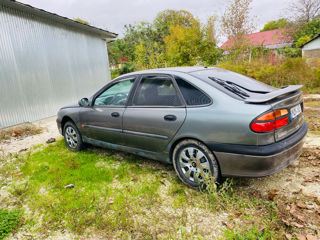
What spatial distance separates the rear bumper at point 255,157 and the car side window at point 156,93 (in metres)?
0.84

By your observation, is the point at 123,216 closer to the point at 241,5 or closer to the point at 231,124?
the point at 231,124

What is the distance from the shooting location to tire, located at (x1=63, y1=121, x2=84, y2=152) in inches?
175

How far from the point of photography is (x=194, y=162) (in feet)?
8.97

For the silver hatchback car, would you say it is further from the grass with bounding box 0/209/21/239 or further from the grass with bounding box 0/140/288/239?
the grass with bounding box 0/209/21/239

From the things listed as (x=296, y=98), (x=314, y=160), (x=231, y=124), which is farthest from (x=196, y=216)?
(x=314, y=160)

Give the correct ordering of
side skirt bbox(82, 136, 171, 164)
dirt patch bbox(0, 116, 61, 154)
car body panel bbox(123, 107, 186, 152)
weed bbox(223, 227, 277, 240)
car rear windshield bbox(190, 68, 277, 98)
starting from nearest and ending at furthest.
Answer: weed bbox(223, 227, 277, 240), car rear windshield bbox(190, 68, 277, 98), car body panel bbox(123, 107, 186, 152), side skirt bbox(82, 136, 171, 164), dirt patch bbox(0, 116, 61, 154)

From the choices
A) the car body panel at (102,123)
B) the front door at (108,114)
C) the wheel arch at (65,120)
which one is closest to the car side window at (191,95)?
the front door at (108,114)

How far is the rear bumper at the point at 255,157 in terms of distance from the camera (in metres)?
2.23

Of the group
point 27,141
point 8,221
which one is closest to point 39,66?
point 27,141

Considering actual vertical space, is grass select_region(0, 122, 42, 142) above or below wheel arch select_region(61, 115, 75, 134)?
below

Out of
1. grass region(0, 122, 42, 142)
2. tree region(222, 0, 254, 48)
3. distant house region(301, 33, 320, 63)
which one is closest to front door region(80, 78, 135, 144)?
grass region(0, 122, 42, 142)

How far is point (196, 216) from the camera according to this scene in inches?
94.6

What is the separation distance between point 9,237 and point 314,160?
4.27 meters

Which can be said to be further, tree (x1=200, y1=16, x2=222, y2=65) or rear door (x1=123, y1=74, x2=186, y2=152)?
tree (x1=200, y1=16, x2=222, y2=65)
